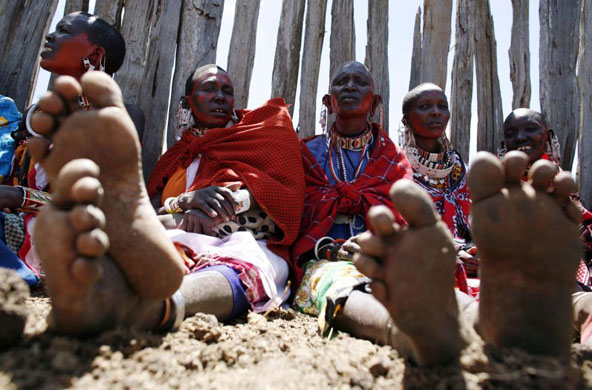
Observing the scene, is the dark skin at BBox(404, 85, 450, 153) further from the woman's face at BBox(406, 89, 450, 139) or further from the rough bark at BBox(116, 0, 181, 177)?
the rough bark at BBox(116, 0, 181, 177)

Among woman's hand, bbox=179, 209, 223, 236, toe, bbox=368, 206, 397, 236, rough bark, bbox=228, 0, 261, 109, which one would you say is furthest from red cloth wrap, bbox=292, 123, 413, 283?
toe, bbox=368, 206, 397, 236

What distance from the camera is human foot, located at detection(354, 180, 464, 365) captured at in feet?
4.05

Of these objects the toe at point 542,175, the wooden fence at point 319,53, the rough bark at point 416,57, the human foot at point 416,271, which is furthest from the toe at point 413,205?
the rough bark at point 416,57

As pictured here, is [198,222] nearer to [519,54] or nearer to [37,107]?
[37,107]

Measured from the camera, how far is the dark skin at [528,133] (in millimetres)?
3680

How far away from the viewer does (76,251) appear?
1.18 metres

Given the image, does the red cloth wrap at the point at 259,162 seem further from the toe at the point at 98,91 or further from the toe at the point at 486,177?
the toe at the point at 486,177

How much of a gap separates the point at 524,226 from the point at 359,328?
2.70 ft

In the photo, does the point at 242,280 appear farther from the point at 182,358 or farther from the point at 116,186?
the point at 116,186

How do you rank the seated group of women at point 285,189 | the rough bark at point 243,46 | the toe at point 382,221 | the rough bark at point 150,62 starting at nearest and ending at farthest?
the toe at point 382,221 → the seated group of women at point 285,189 → the rough bark at point 150,62 → the rough bark at point 243,46

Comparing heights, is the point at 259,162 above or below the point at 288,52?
below

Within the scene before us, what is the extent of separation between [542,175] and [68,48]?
3.00 metres

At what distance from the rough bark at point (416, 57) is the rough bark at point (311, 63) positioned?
3.19 ft

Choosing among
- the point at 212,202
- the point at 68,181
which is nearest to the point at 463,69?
the point at 212,202
